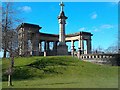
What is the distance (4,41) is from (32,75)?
644cm

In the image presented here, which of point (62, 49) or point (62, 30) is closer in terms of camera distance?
point (62, 30)

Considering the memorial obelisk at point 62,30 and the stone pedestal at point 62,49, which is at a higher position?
the memorial obelisk at point 62,30

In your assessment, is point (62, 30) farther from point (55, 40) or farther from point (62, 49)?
point (55, 40)

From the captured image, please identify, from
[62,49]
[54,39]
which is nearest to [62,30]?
[62,49]

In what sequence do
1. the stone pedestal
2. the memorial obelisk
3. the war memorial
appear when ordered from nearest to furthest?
the war memorial
the memorial obelisk
the stone pedestal

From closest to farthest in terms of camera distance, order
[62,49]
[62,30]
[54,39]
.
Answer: [62,30]
[62,49]
[54,39]

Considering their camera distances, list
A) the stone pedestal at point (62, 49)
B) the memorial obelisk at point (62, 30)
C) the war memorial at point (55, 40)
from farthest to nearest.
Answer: the stone pedestal at point (62, 49) → the memorial obelisk at point (62, 30) → the war memorial at point (55, 40)

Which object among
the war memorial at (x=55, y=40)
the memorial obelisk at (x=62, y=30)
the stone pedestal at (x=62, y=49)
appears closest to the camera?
the war memorial at (x=55, y=40)

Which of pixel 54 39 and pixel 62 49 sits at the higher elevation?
pixel 54 39

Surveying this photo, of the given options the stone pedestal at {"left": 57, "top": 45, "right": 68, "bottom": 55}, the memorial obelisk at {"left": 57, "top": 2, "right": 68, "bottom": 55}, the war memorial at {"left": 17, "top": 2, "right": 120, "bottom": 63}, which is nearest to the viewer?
the war memorial at {"left": 17, "top": 2, "right": 120, "bottom": 63}

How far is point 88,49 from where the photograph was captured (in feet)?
244

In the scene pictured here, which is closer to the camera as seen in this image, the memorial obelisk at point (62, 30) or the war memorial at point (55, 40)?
the war memorial at point (55, 40)

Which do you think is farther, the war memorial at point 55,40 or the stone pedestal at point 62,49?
the stone pedestal at point 62,49

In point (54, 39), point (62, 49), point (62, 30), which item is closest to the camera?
point (62, 30)
